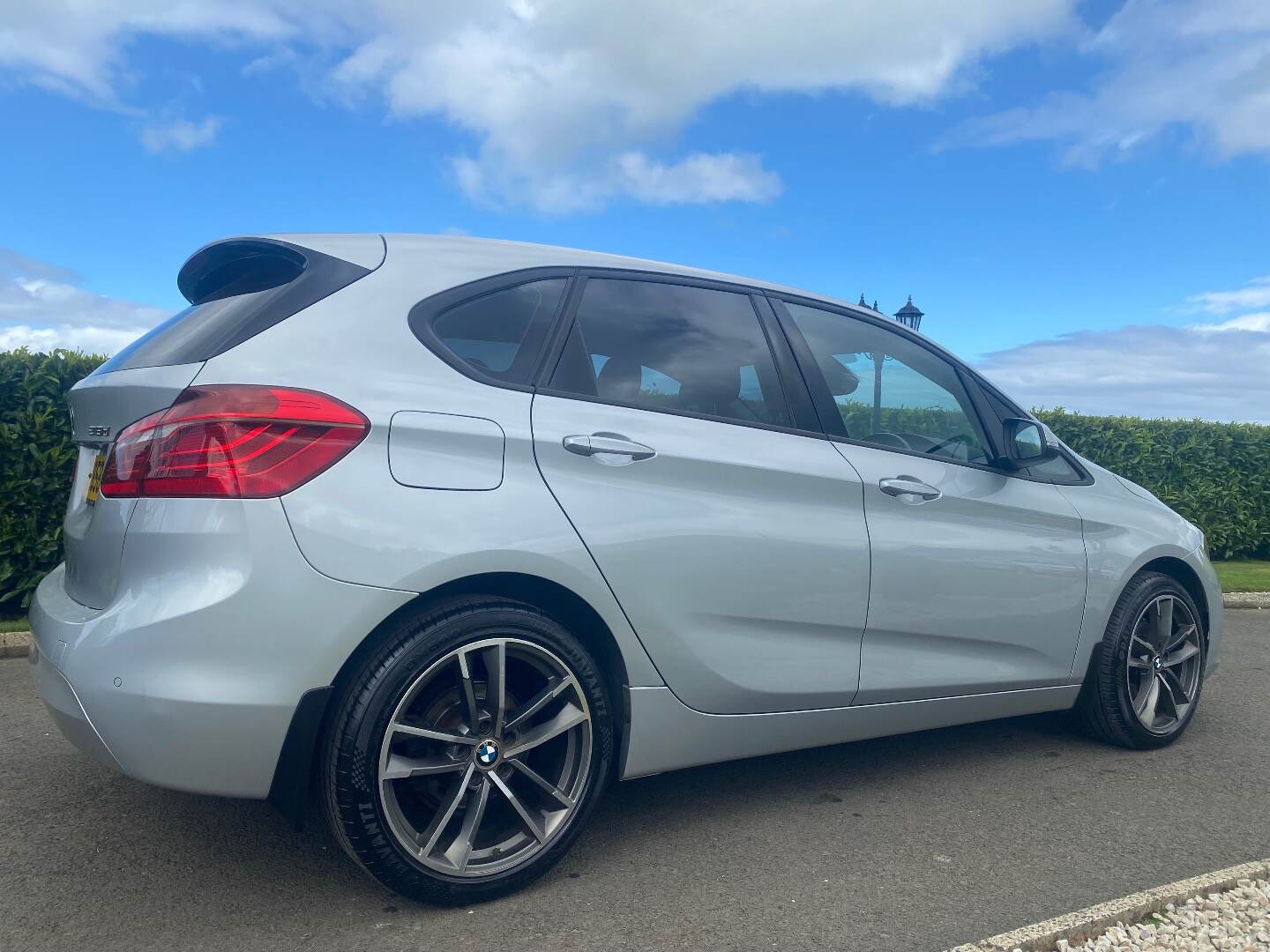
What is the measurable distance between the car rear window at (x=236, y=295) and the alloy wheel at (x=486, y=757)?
3.22 feet

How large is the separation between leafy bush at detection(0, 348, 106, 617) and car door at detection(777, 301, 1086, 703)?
4987 mm

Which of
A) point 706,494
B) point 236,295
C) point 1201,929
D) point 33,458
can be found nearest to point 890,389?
point 706,494

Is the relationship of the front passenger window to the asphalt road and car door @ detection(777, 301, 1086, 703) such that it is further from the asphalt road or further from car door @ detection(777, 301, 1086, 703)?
the asphalt road

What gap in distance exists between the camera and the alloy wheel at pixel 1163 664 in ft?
13.6

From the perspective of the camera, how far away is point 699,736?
116 inches

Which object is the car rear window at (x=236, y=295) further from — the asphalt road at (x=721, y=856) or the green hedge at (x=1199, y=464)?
the green hedge at (x=1199, y=464)

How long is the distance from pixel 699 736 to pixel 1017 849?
1.09 metres

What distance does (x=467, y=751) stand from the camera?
2.58 m

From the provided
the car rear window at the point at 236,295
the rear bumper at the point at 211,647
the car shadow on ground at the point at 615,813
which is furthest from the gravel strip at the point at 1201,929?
the car rear window at the point at 236,295

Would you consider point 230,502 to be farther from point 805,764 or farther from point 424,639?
point 805,764

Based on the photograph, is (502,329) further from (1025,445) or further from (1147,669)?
(1147,669)

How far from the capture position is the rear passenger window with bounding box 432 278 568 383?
8.95ft

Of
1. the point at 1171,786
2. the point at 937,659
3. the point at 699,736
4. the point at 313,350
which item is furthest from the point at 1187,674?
the point at 313,350

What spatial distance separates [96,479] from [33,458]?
4.29 metres
